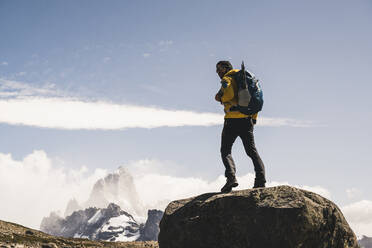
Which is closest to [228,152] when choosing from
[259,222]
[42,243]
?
[259,222]

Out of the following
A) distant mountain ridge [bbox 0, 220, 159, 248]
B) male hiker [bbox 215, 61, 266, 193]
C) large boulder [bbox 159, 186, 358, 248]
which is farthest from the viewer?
distant mountain ridge [bbox 0, 220, 159, 248]

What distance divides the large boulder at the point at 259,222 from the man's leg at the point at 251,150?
2.36 ft

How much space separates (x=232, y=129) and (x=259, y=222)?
126 inches

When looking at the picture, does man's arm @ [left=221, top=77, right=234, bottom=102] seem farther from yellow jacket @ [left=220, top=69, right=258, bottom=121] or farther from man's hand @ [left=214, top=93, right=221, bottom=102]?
man's hand @ [left=214, top=93, right=221, bottom=102]

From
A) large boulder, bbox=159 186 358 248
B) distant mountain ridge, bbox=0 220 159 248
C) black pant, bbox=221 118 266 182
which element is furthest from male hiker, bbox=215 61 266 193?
distant mountain ridge, bbox=0 220 159 248

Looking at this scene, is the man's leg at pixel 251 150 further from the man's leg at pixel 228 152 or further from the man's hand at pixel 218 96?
the man's hand at pixel 218 96

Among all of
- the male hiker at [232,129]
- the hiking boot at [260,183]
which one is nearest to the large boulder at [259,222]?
the hiking boot at [260,183]

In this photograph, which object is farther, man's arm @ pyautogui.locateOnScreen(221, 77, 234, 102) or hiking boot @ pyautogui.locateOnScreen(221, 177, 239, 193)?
hiking boot @ pyautogui.locateOnScreen(221, 177, 239, 193)

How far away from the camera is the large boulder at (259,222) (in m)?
10.6

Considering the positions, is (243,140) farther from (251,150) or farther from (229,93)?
(229,93)

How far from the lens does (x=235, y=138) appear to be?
41.3 ft

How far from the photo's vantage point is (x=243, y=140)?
12.6 m

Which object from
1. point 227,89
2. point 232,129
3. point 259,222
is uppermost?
point 227,89

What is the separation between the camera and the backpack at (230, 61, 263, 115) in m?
11.7
